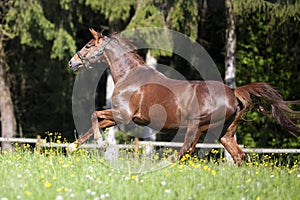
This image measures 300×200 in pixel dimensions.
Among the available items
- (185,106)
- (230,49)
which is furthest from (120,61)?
(230,49)

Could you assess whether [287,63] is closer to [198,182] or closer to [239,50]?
[239,50]

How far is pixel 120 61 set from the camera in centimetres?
878

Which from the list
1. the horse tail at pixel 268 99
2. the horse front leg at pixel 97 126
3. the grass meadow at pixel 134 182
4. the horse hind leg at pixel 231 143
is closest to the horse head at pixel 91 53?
the horse front leg at pixel 97 126

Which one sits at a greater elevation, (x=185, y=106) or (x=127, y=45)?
(x=127, y=45)

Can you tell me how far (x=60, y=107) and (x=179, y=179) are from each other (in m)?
15.3

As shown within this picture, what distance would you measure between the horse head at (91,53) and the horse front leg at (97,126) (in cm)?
104

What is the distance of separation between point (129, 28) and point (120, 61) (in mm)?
6395

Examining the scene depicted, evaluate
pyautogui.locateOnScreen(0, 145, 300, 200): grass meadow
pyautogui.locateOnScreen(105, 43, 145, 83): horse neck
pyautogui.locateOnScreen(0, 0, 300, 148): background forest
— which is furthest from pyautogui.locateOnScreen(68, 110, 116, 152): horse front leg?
pyautogui.locateOnScreen(0, 0, 300, 148): background forest

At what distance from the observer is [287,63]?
18234 mm

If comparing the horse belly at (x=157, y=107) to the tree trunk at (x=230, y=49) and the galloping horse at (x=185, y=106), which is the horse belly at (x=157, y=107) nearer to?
the galloping horse at (x=185, y=106)

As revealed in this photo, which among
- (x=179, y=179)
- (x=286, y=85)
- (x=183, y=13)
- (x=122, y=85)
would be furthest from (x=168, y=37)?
(x=179, y=179)

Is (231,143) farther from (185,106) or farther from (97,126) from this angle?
(97,126)

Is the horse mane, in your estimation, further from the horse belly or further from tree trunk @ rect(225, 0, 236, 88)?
tree trunk @ rect(225, 0, 236, 88)

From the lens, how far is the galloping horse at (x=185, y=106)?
26.8 feet
